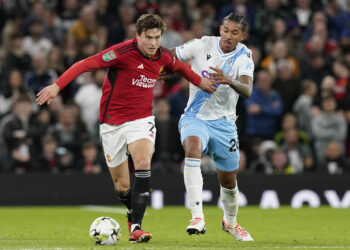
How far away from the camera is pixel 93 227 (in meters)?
8.70

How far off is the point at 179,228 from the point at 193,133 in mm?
2571

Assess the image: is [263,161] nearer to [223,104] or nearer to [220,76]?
[223,104]

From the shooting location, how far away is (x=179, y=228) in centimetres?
1148

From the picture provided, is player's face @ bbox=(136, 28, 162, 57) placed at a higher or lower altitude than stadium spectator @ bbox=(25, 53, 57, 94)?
higher

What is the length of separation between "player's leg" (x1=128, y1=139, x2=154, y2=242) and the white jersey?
849 millimetres

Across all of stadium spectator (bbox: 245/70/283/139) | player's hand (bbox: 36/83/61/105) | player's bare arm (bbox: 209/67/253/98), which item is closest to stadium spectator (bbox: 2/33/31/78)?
stadium spectator (bbox: 245/70/283/139)

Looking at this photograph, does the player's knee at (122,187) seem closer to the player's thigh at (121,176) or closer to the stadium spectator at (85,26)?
the player's thigh at (121,176)

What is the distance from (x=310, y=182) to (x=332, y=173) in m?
0.46

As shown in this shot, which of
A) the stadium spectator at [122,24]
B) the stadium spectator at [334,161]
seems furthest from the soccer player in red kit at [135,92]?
the stadium spectator at [122,24]

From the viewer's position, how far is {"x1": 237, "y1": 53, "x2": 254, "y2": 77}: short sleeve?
9.42m

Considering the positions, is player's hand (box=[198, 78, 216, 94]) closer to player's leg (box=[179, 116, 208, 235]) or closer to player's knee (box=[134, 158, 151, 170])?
player's leg (box=[179, 116, 208, 235])

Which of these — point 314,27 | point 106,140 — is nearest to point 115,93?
point 106,140

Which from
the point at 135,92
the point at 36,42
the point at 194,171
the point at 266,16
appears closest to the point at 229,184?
A: the point at 194,171

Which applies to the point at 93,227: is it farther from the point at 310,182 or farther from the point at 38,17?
the point at 38,17
